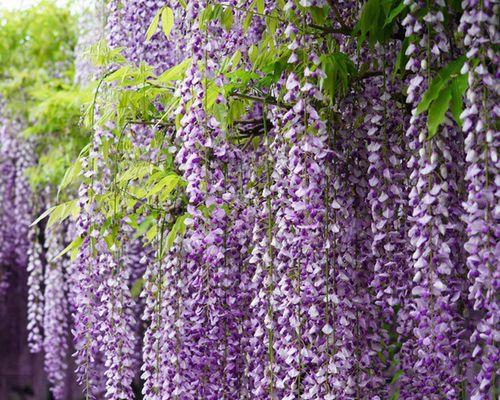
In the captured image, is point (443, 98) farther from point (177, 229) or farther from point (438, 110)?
point (177, 229)

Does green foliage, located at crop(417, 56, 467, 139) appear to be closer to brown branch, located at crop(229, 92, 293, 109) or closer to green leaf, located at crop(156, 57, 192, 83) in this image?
brown branch, located at crop(229, 92, 293, 109)

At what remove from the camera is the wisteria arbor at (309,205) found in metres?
2.52

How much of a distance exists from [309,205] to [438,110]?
24.8 inches

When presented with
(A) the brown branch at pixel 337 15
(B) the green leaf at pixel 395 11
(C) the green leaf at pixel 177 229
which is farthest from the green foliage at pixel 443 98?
(C) the green leaf at pixel 177 229

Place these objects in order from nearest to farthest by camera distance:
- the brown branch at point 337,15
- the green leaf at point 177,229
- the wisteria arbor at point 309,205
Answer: the wisteria arbor at point 309,205, the brown branch at point 337,15, the green leaf at point 177,229

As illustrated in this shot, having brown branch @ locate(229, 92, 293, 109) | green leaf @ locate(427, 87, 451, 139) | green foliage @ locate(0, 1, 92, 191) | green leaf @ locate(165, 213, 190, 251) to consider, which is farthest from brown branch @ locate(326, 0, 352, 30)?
green foliage @ locate(0, 1, 92, 191)

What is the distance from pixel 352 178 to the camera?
2990mm

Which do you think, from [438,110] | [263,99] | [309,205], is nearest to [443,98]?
[438,110]

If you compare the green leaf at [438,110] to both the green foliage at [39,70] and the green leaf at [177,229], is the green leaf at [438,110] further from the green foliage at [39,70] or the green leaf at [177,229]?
the green foliage at [39,70]

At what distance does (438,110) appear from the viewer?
2.40m

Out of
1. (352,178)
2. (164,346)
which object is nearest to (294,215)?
(352,178)

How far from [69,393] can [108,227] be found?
23.4 feet

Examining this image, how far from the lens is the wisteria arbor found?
2.52m

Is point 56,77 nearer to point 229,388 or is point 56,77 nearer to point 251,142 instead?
point 251,142
